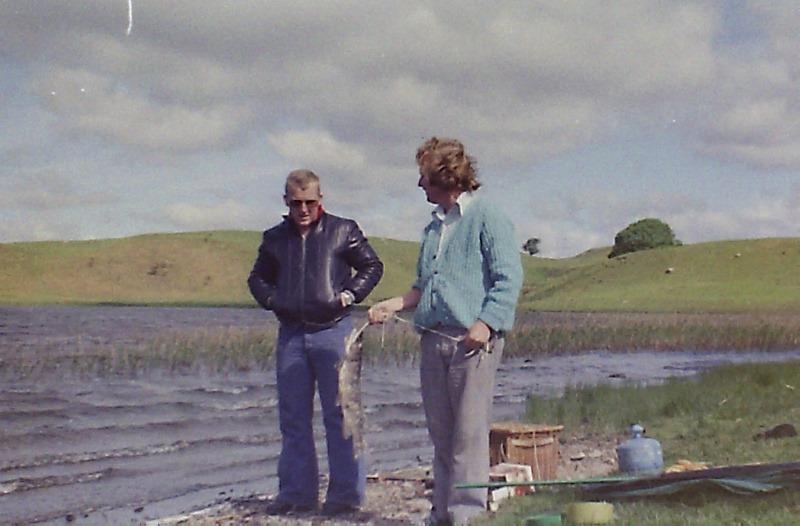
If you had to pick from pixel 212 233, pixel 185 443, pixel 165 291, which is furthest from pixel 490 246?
pixel 212 233

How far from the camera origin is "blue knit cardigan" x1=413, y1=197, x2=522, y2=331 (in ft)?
17.5

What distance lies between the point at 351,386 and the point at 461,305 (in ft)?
4.19

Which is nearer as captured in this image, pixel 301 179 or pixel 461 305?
pixel 461 305

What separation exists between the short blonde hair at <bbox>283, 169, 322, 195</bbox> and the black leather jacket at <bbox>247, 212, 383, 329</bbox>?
269mm

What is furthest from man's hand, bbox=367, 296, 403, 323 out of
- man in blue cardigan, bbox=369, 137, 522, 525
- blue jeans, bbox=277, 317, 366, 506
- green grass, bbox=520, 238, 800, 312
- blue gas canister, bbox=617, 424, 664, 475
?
green grass, bbox=520, 238, 800, 312

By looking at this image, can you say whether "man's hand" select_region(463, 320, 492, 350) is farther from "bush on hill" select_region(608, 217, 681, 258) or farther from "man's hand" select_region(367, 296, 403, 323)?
"bush on hill" select_region(608, 217, 681, 258)

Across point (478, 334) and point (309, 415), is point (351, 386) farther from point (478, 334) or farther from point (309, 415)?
point (478, 334)

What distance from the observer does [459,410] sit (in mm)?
5469

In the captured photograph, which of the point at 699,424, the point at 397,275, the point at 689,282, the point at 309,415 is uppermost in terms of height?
the point at 397,275

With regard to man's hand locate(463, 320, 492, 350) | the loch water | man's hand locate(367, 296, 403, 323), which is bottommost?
the loch water

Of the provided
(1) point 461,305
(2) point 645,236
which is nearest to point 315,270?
(1) point 461,305

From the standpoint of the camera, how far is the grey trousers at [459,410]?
5.40 metres

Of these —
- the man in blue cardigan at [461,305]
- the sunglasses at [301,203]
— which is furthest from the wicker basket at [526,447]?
the sunglasses at [301,203]

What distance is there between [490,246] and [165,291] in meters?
109
